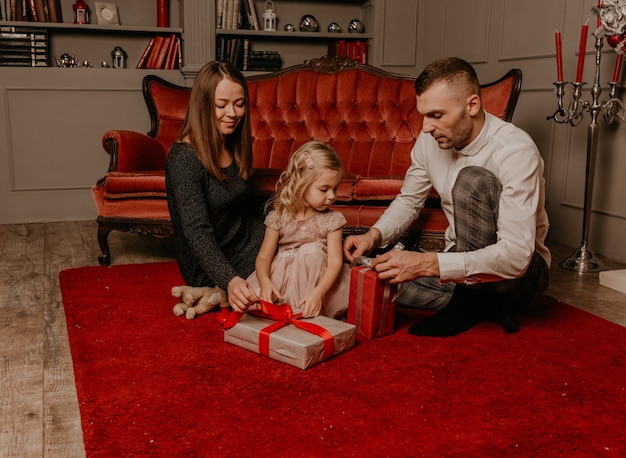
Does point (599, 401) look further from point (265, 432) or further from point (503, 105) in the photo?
point (503, 105)

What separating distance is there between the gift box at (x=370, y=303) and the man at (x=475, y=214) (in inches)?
2.4

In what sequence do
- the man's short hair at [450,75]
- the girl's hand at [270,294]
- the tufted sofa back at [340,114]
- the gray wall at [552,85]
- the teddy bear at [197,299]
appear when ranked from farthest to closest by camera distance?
1. the tufted sofa back at [340,114]
2. the gray wall at [552,85]
3. the teddy bear at [197,299]
4. the girl's hand at [270,294]
5. the man's short hair at [450,75]

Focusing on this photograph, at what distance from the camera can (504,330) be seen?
213cm

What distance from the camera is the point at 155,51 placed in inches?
174

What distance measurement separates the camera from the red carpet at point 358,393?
139 cm

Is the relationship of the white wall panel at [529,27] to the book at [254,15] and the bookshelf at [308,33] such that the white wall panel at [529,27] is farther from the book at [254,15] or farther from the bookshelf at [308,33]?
the book at [254,15]

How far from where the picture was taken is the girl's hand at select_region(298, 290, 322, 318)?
193cm

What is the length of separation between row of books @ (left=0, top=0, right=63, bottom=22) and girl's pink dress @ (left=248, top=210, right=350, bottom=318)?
9.43 ft

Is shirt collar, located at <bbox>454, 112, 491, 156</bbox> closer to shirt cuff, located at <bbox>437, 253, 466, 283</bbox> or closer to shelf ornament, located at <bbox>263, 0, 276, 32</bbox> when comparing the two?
shirt cuff, located at <bbox>437, 253, 466, 283</bbox>

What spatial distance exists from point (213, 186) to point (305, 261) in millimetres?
423

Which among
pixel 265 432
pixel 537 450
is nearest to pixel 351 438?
pixel 265 432

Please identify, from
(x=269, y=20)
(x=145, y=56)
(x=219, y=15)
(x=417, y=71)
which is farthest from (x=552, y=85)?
(x=145, y=56)

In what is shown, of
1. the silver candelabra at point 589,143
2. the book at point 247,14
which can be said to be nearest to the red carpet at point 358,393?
the silver candelabra at point 589,143

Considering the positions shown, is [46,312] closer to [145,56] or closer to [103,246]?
[103,246]
